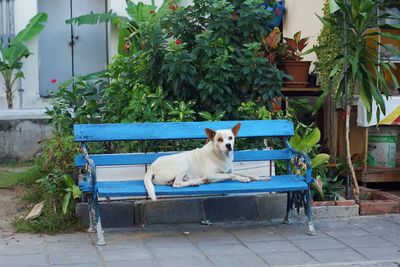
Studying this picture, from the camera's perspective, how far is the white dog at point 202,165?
637 centimetres

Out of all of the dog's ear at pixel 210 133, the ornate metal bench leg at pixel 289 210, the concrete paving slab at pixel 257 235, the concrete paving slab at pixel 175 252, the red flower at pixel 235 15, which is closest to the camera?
the concrete paving slab at pixel 175 252

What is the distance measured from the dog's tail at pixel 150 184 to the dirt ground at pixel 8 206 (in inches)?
60.3

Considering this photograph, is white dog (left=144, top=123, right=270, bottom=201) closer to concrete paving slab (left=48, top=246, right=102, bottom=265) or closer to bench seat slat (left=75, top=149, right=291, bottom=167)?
bench seat slat (left=75, top=149, right=291, bottom=167)

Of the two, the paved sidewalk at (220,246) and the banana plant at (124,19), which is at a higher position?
the banana plant at (124,19)

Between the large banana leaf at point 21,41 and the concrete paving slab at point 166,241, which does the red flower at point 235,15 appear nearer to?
the concrete paving slab at point 166,241

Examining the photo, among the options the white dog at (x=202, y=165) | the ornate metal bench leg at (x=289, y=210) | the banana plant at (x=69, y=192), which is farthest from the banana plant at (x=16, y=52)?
the ornate metal bench leg at (x=289, y=210)

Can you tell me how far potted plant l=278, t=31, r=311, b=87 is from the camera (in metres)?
8.80

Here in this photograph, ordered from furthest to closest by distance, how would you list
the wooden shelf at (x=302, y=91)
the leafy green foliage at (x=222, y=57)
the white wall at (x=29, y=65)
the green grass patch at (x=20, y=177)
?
1. the white wall at (x=29, y=65)
2. the wooden shelf at (x=302, y=91)
3. the green grass patch at (x=20, y=177)
4. the leafy green foliage at (x=222, y=57)

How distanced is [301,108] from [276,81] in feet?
3.91

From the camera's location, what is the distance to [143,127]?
675 centimetres

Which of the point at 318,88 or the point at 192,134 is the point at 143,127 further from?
the point at 318,88

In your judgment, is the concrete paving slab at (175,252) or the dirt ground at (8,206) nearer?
the concrete paving slab at (175,252)

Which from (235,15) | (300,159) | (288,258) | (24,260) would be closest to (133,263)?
(24,260)

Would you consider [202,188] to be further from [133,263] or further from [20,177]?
[20,177]
